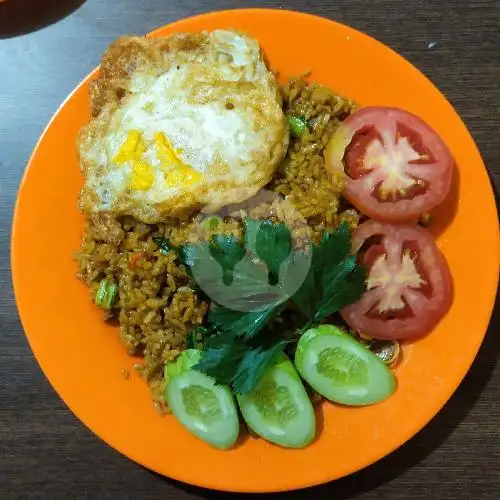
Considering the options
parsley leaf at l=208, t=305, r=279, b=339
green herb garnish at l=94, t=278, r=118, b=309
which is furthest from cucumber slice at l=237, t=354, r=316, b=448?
green herb garnish at l=94, t=278, r=118, b=309

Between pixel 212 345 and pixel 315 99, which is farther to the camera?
pixel 315 99

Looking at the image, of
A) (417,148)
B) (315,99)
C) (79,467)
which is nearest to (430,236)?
(417,148)

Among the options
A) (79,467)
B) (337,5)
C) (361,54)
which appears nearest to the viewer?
(361,54)

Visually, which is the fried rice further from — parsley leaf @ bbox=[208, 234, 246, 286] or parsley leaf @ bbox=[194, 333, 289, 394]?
parsley leaf @ bbox=[194, 333, 289, 394]

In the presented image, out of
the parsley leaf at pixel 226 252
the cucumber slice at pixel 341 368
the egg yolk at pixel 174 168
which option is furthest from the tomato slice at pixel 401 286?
the egg yolk at pixel 174 168

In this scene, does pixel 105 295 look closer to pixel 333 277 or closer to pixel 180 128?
pixel 180 128

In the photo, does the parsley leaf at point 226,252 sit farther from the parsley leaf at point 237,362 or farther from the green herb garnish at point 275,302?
the parsley leaf at point 237,362

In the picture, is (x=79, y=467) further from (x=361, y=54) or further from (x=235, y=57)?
(x=361, y=54)

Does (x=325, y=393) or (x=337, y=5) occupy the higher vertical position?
(x=337, y=5)
